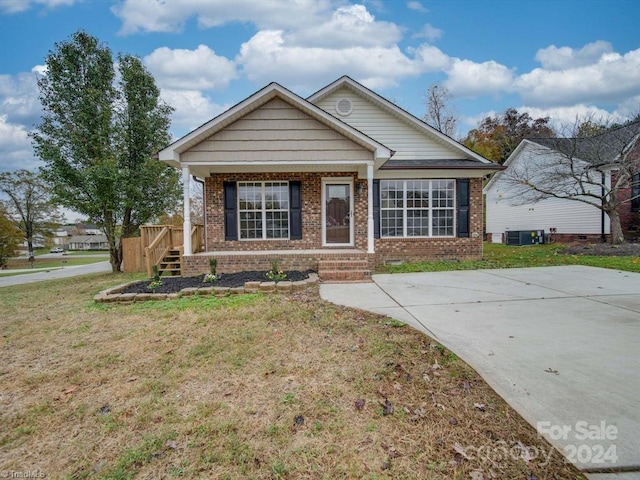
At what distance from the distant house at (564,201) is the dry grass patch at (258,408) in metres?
16.7

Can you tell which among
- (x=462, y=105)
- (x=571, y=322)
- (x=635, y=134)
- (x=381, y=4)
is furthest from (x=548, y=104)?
(x=571, y=322)

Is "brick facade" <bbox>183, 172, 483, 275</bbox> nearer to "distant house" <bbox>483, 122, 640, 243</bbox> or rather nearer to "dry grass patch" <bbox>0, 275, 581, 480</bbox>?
"dry grass patch" <bbox>0, 275, 581, 480</bbox>

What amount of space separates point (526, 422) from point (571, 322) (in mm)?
2782

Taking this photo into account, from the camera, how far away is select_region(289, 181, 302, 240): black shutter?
991 centimetres

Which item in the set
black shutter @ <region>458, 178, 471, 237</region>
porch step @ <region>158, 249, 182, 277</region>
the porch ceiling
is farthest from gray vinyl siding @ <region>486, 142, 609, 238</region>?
porch step @ <region>158, 249, 182, 277</region>

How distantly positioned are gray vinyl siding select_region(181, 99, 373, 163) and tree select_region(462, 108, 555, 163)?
24665mm

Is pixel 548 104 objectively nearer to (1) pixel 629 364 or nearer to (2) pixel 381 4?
(2) pixel 381 4

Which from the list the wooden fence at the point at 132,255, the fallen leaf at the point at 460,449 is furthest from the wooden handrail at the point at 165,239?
the fallen leaf at the point at 460,449

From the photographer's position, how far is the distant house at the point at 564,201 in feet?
49.6

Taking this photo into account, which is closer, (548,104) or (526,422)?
(526,422)

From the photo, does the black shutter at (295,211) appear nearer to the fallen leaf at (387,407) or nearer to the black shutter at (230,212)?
the black shutter at (230,212)

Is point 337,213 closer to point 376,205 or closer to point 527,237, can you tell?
point 376,205

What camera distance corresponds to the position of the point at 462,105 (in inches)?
1057

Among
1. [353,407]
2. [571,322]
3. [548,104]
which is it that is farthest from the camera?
[548,104]
